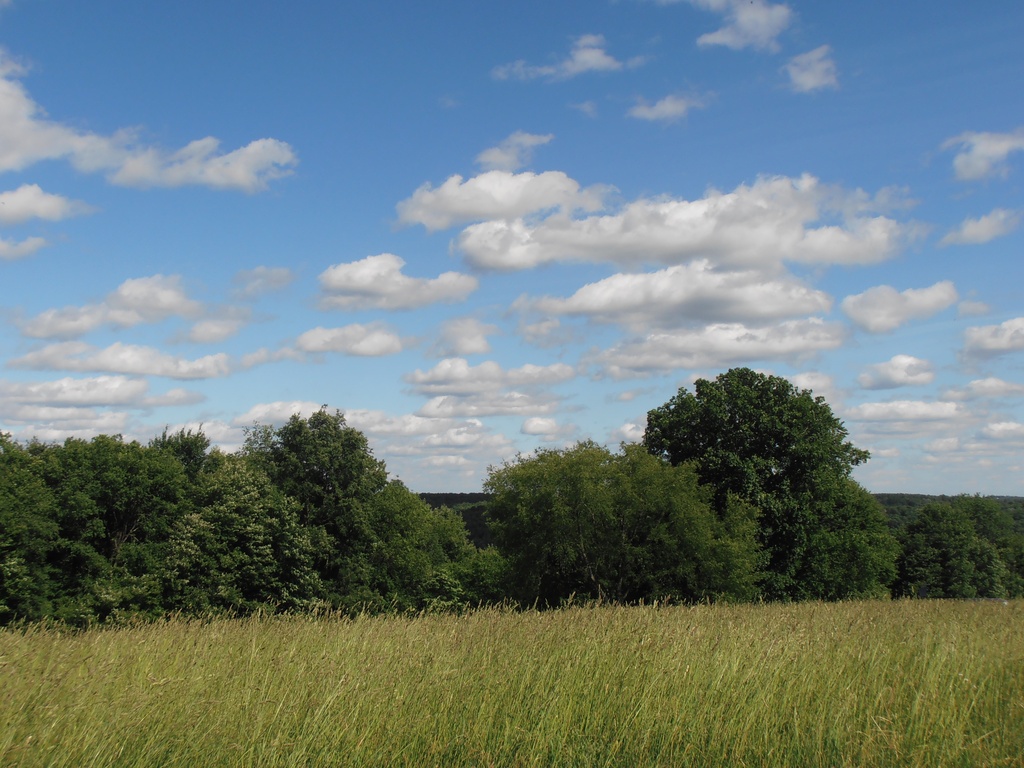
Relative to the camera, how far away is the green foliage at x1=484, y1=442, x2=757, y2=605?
3525 cm

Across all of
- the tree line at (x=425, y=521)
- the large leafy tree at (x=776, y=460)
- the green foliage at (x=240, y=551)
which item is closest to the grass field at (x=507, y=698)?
the tree line at (x=425, y=521)

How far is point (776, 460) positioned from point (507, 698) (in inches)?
1512

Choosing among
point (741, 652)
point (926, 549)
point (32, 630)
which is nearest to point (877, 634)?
point (741, 652)

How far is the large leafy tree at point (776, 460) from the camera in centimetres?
4053

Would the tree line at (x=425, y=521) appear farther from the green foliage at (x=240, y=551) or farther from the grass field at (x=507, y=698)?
the grass field at (x=507, y=698)

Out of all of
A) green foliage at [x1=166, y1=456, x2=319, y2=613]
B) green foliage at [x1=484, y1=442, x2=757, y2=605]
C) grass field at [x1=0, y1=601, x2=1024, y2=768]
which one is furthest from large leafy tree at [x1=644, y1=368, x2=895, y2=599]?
grass field at [x1=0, y1=601, x2=1024, y2=768]

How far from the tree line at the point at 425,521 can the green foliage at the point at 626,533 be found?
10cm

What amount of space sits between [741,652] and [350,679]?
3183 millimetres

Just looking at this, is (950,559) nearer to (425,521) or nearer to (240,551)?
(425,521)

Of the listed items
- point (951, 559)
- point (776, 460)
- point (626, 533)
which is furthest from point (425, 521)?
point (951, 559)

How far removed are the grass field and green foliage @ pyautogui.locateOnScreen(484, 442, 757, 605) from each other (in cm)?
2821

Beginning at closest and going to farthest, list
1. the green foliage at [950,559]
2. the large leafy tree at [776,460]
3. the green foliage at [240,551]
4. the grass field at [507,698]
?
the grass field at [507,698], the large leafy tree at [776,460], the green foliage at [240,551], the green foliage at [950,559]

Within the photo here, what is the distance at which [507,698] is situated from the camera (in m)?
5.46

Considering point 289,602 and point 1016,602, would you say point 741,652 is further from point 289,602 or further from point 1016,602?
point 289,602
